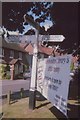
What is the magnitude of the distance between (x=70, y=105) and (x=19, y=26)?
14.9 feet

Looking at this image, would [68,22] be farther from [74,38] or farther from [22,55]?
[22,55]

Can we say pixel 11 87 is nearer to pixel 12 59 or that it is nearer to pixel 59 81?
pixel 59 81

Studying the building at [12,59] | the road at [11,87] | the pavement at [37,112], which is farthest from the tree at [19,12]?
the building at [12,59]

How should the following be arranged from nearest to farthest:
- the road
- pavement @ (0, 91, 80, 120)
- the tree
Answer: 1. pavement @ (0, 91, 80, 120)
2. the tree
3. the road

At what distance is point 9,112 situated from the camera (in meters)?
10.9

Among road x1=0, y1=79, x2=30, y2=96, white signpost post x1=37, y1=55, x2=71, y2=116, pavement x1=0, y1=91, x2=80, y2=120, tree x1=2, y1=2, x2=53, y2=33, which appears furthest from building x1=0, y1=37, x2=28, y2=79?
white signpost post x1=37, y1=55, x2=71, y2=116

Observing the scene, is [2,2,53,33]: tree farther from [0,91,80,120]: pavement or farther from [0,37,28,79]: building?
[0,37,28,79]: building

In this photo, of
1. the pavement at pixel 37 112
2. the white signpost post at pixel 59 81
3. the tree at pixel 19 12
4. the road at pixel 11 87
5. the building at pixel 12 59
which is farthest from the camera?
the building at pixel 12 59

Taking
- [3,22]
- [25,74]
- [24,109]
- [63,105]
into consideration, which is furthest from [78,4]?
[25,74]

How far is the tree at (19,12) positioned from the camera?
13.8 m

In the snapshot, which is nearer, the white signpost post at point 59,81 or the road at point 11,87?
the white signpost post at point 59,81

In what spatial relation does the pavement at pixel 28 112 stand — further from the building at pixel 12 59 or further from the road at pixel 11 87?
the building at pixel 12 59

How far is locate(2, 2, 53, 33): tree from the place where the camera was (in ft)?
45.2

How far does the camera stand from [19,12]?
14.1 metres
